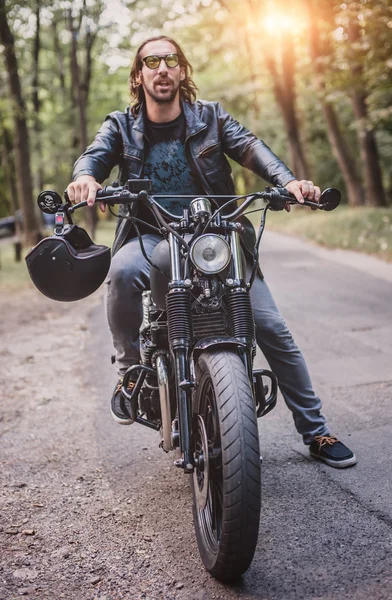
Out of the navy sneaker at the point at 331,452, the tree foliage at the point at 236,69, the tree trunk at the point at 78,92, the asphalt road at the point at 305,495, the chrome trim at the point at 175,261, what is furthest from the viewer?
the tree trunk at the point at 78,92

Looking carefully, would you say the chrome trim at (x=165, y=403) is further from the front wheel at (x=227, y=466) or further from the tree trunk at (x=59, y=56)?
the tree trunk at (x=59, y=56)

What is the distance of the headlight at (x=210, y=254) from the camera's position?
115 inches

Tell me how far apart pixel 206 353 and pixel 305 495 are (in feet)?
3.45

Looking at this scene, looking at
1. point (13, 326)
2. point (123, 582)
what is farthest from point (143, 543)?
point (13, 326)

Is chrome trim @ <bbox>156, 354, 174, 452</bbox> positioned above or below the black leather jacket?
below

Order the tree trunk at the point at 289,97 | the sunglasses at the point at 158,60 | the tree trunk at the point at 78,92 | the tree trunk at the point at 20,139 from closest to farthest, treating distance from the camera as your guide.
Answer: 1. the sunglasses at the point at 158,60
2. the tree trunk at the point at 20,139
3. the tree trunk at the point at 78,92
4. the tree trunk at the point at 289,97

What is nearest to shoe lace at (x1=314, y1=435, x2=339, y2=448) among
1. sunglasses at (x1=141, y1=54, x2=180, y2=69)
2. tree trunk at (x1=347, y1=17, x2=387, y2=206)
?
sunglasses at (x1=141, y1=54, x2=180, y2=69)

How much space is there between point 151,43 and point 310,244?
1407cm

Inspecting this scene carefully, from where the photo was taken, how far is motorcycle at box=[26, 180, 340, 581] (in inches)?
105

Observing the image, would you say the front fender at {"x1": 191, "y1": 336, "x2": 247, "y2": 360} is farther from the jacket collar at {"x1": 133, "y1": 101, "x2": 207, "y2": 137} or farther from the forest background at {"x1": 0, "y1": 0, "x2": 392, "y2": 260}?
the forest background at {"x1": 0, "y1": 0, "x2": 392, "y2": 260}

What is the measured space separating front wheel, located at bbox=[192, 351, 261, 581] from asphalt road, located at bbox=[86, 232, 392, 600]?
0.14 meters

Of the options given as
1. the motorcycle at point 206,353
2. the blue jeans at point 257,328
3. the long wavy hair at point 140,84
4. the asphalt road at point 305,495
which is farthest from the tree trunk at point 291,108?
the motorcycle at point 206,353

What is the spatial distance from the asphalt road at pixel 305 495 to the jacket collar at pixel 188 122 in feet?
6.07

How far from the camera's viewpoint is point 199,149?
12.4 ft
